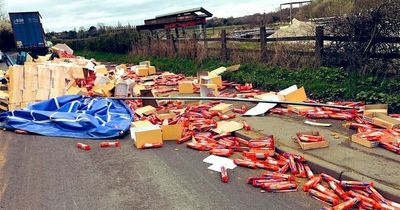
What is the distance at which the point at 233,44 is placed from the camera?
15.9 m

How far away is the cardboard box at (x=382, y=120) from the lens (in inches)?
263

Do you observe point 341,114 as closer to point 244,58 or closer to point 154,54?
point 244,58

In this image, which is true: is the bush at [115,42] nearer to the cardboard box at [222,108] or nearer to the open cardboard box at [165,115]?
the open cardboard box at [165,115]

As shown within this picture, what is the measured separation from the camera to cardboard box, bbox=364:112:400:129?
21.9ft

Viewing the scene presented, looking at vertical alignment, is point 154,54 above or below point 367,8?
below

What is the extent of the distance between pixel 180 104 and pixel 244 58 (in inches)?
189

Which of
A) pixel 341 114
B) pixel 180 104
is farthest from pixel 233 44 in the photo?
pixel 341 114

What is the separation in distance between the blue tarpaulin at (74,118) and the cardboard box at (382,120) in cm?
490

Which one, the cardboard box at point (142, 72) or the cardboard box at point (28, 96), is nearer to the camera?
the cardboard box at point (28, 96)

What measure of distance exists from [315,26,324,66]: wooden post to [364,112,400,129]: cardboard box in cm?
428

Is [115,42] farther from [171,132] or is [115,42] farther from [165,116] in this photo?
[171,132]

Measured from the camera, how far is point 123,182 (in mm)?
5723

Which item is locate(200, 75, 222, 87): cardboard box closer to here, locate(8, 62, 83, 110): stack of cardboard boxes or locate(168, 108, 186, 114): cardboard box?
locate(168, 108, 186, 114): cardboard box

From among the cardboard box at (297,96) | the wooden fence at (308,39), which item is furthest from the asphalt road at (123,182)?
the wooden fence at (308,39)
